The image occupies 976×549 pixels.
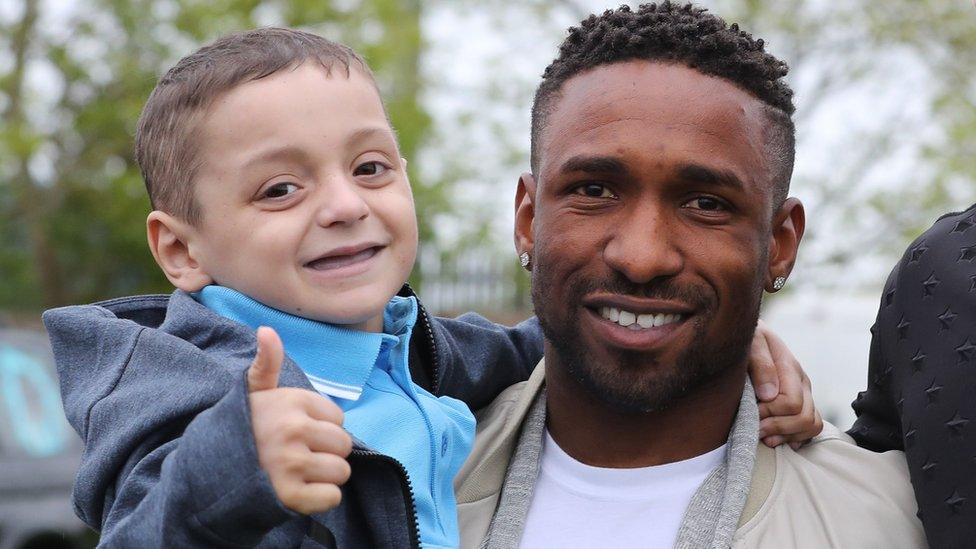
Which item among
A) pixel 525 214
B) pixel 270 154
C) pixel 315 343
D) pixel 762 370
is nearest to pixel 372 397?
pixel 315 343

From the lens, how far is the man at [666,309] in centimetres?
240

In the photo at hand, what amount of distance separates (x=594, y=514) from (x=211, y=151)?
1.06 m

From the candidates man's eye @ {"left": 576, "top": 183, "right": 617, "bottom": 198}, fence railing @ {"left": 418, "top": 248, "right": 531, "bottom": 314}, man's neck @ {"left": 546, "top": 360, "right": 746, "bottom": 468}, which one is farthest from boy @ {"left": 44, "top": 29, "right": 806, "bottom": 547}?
fence railing @ {"left": 418, "top": 248, "right": 531, "bottom": 314}

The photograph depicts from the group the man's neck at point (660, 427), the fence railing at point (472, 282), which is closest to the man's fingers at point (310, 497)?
the man's neck at point (660, 427)

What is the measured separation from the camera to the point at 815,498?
241 cm

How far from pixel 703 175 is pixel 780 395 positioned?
546 millimetres

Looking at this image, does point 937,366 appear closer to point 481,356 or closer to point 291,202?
point 481,356

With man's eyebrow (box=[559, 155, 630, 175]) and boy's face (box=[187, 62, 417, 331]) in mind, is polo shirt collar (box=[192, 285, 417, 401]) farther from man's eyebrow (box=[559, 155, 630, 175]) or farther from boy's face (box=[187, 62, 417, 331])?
man's eyebrow (box=[559, 155, 630, 175])

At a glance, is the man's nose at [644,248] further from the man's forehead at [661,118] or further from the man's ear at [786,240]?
the man's ear at [786,240]

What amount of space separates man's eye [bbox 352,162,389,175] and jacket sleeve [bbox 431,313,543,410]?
43 centimetres

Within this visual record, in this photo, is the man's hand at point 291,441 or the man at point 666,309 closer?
the man's hand at point 291,441

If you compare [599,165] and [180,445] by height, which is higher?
[599,165]

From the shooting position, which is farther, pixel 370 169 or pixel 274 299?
pixel 370 169

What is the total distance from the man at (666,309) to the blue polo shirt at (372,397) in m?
0.17
